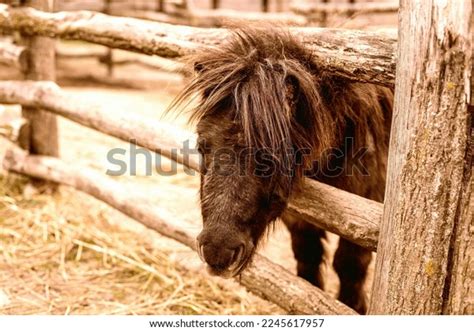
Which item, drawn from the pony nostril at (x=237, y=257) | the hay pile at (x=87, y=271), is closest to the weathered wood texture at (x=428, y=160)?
the pony nostril at (x=237, y=257)

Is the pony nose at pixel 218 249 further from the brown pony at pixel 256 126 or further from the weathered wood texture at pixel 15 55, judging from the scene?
the weathered wood texture at pixel 15 55

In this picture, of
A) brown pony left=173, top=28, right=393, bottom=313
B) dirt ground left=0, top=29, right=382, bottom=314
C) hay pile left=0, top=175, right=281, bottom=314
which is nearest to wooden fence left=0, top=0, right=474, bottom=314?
brown pony left=173, top=28, right=393, bottom=313

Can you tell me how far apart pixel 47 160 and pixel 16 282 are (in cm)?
125

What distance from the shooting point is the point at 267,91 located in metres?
1.84

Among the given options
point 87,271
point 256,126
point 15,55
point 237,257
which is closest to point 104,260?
point 87,271

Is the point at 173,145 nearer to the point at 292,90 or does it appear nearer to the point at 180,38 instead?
the point at 180,38

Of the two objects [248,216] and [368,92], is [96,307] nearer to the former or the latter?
[248,216]

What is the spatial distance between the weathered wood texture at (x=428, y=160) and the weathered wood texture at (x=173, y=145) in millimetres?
247

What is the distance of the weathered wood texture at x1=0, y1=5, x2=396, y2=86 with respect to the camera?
6.15 feet

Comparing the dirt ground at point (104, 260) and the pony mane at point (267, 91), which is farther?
the dirt ground at point (104, 260)

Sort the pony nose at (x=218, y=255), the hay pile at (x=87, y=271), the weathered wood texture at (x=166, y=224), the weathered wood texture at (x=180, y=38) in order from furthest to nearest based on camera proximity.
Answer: the hay pile at (x=87, y=271) < the weathered wood texture at (x=166, y=224) < the weathered wood texture at (x=180, y=38) < the pony nose at (x=218, y=255)

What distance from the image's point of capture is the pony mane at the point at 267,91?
183cm

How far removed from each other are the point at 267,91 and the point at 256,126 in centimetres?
12
